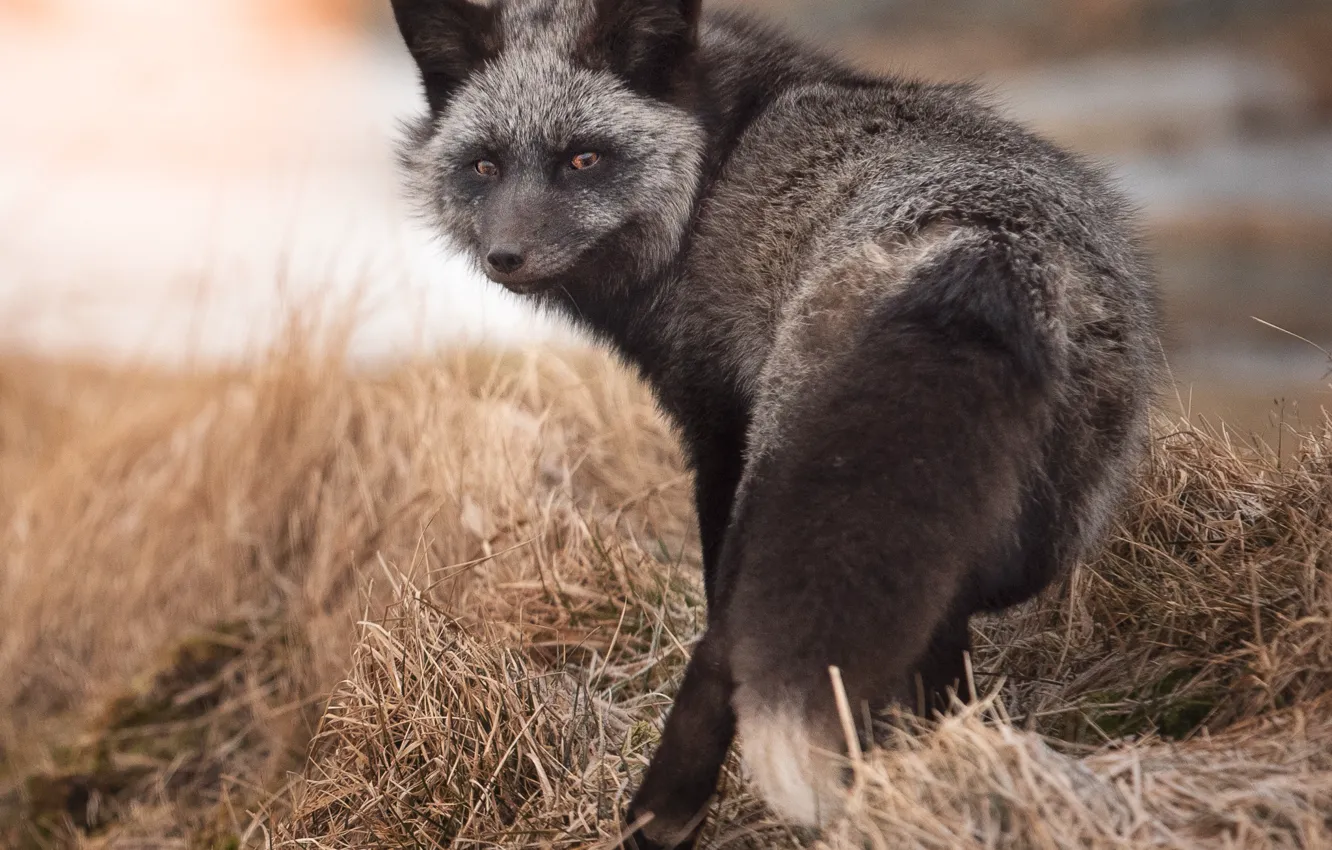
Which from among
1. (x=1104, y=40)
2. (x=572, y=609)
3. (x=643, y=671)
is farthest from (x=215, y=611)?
(x=1104, y=40)

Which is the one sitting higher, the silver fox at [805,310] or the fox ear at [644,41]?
the fox ear at [644,41]

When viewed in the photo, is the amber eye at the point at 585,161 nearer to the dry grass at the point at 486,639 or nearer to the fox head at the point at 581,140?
the fox head at the point at 581,140

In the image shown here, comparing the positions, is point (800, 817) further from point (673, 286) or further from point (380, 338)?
point (380, 338)

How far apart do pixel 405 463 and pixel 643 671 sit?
2269 millimetres

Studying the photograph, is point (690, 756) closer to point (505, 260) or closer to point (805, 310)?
point (805, 310)

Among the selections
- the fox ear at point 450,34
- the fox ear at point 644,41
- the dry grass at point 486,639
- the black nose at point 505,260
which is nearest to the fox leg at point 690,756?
the dry grass at point 486,639

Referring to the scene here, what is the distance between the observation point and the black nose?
3.68 m

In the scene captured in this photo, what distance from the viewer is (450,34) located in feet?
13.5

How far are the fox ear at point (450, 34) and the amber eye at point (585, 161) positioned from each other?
0.53m

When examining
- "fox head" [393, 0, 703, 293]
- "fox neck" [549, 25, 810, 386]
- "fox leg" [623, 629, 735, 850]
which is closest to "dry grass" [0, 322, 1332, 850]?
"fox leg" [623, 629, 735, 850]

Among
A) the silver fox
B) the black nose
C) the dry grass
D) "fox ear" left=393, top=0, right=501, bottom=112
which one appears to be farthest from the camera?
"fox ear" left=393, top=0, right=501, bottom=112

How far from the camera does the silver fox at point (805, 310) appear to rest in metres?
2.49

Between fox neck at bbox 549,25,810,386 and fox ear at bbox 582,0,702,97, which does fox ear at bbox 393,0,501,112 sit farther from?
fox neck at bbox 549,25,810,386

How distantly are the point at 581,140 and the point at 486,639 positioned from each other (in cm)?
161
